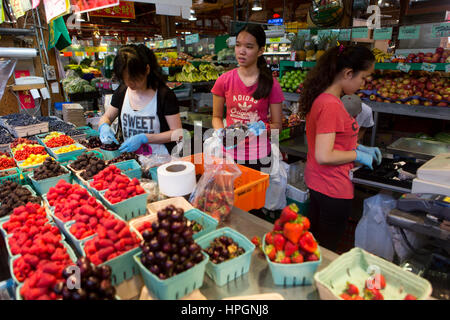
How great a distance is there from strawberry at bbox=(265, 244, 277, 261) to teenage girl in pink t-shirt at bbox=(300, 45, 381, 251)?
940 millimetres

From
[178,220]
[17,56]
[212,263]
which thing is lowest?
[212,263]

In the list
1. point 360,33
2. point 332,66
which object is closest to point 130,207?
point 332,66

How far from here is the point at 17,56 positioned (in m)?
3.84

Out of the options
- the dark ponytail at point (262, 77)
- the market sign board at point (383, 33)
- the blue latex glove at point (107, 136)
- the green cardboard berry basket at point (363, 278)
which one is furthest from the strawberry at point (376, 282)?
the market sign board at point (383, 33)

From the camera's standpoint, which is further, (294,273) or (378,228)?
(378,228)

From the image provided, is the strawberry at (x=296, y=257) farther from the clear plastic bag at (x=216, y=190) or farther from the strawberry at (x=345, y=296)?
the clear plastic bag at (x=216, y=190)

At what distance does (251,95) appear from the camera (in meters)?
2.59

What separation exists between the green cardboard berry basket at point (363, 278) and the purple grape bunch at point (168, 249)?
475mm

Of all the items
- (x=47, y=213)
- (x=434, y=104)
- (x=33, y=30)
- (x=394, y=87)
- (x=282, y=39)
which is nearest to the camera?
(x=47, y=213)

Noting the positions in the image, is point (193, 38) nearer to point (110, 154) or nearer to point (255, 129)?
point (110, 154)

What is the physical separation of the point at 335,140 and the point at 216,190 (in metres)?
0.90

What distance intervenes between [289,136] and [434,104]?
1643 mm
